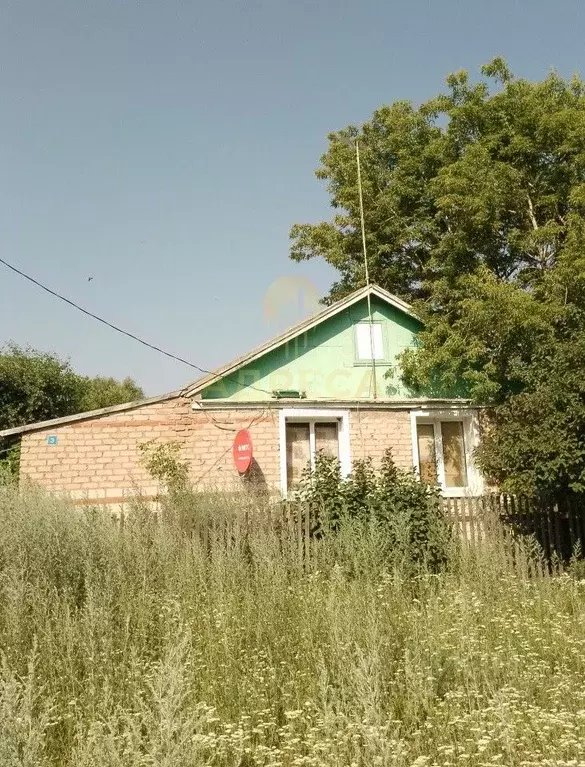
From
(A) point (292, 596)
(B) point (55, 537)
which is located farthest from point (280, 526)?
(B) point (55, 537)

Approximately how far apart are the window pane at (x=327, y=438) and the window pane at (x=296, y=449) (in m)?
0.22

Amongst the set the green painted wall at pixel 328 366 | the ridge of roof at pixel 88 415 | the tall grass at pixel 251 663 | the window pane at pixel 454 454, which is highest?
the green painted wall at pixel 328 366

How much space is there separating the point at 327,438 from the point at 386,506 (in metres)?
4.34

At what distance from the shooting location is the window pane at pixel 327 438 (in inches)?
526

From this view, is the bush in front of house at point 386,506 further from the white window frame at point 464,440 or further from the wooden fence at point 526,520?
the white window frame at point 464,440

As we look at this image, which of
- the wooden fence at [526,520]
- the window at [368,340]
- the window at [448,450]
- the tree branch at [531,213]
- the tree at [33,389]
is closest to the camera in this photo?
the wooden fence at [526,520]

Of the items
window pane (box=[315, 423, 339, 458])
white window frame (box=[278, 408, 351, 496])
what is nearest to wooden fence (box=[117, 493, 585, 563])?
white window frame (box=[278, 408, 351, 496])

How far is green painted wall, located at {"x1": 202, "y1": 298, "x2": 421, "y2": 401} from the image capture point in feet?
43.3

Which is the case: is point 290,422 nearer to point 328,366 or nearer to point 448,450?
point 328,366

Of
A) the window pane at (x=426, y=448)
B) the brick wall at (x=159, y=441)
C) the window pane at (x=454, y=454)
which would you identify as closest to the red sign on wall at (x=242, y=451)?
the brick wall at (x=159, y=441)

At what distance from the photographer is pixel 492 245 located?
15445 millimetres

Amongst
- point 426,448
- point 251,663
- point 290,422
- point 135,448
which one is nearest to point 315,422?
point 290,422

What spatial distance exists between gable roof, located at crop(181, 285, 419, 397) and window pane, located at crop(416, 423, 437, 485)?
2496 mm

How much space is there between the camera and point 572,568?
28.4 feet
